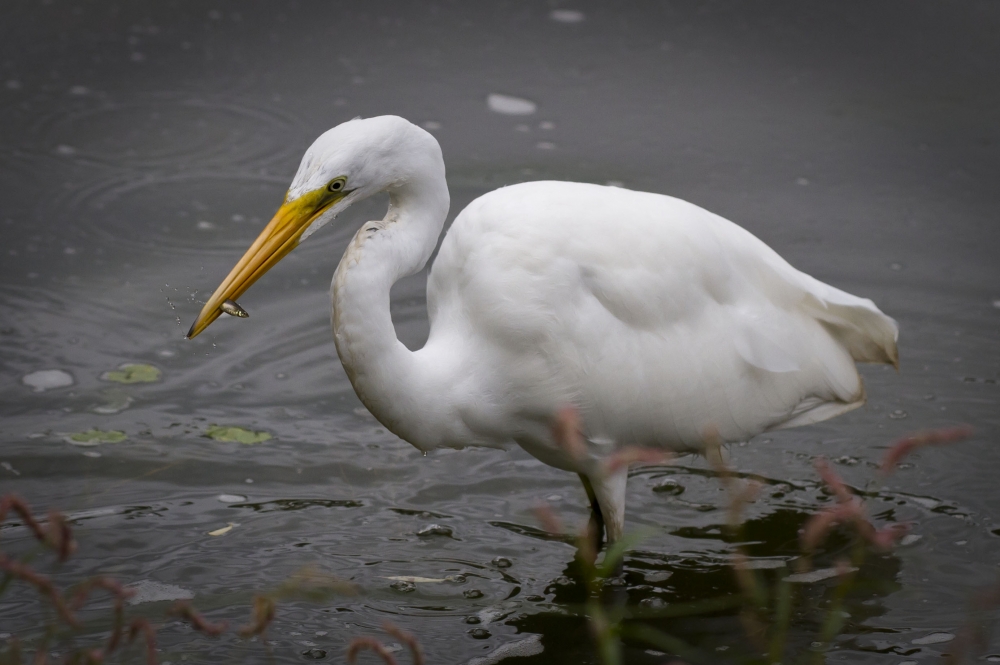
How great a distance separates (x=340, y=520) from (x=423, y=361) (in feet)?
2.40

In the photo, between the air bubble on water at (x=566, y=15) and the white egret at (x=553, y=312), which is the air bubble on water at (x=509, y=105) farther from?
the white egret at (x=553, y=312)

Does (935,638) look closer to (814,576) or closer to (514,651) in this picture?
(814,576)

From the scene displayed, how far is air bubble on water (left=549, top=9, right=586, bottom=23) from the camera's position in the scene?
19.4 ft

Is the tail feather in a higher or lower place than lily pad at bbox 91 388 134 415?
higher

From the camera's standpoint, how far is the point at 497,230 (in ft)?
8.07

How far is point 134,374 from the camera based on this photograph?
350 cm

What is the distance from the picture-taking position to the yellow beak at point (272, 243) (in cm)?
216

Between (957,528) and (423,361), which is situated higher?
(423,361)

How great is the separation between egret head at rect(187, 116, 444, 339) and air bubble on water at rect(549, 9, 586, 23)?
12.8ft

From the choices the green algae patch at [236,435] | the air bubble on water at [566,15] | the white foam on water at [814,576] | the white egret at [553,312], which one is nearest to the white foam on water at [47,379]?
the green algae patch at [236,435]

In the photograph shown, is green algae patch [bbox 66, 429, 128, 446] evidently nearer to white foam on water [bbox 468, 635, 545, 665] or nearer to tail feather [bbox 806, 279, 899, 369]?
white foam on water [bbox 468, 635, 545, 665]

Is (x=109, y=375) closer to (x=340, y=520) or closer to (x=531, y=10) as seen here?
(x=340, y=520)

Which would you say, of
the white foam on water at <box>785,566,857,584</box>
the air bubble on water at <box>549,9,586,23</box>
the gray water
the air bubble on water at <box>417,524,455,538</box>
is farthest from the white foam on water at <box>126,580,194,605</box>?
the air bubble on water at <box>549,9,586,23</box>

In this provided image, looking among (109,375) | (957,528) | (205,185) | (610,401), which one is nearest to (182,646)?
(610,401)
